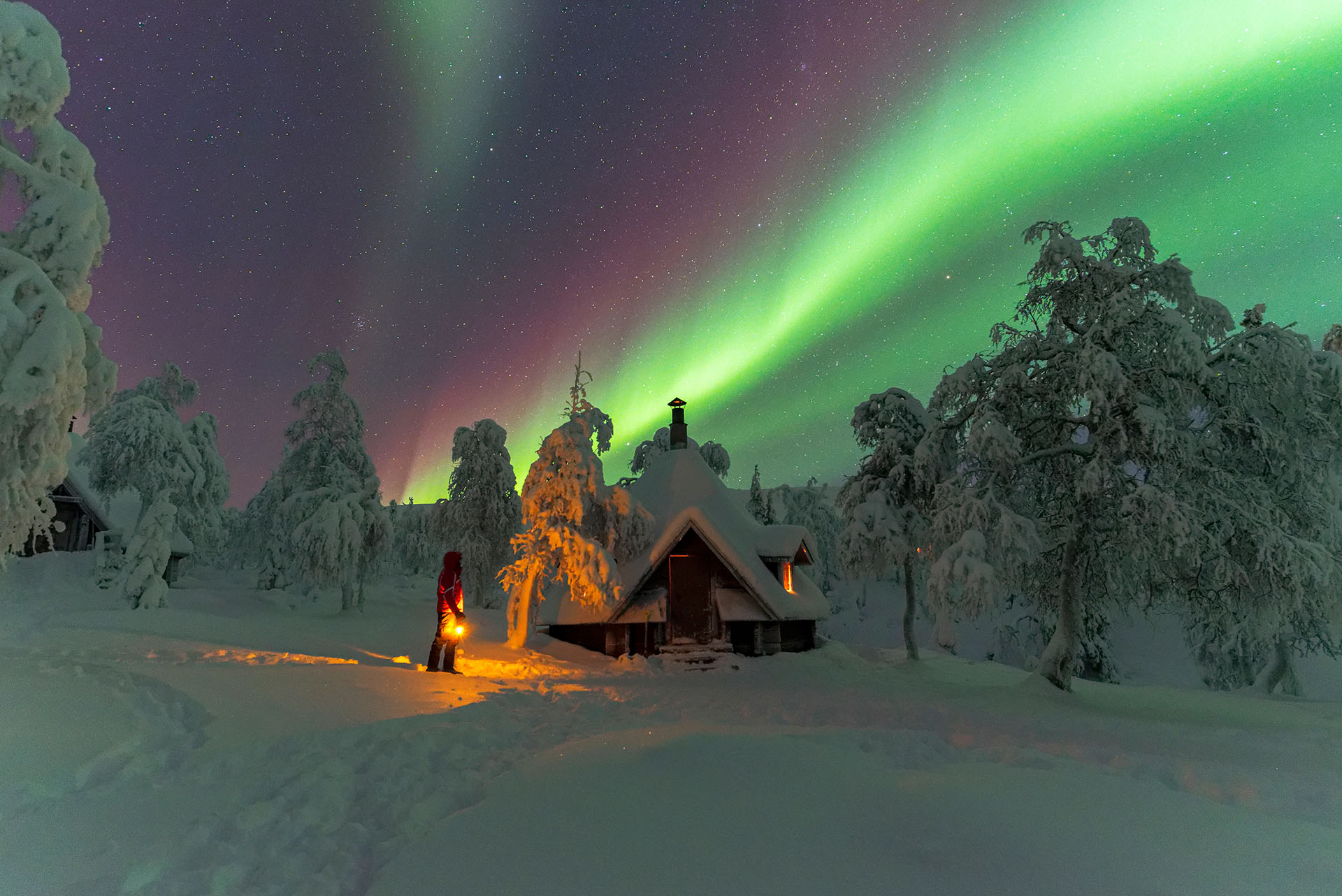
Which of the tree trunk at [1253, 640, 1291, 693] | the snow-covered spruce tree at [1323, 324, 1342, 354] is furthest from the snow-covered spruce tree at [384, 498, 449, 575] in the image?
the snow-covered spruce tree at [1323, 324, 1342, 354]

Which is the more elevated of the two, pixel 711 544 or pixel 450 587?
pixel 711 544

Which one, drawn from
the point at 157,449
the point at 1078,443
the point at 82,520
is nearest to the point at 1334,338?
the point at 1078,443

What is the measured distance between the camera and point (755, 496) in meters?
41.9

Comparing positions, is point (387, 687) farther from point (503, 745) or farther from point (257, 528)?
point (257, 528)

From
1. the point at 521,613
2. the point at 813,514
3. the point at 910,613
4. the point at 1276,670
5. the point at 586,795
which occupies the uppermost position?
the point at 813,514

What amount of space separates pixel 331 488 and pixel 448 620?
20.0 m

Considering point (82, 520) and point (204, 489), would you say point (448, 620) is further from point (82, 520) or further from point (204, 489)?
point (82, 520)

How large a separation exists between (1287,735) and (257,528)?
45840 mm

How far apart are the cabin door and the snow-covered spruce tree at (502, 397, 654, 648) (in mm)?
1508

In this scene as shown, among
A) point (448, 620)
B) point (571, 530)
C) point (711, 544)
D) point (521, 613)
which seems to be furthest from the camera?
point (711, 544)

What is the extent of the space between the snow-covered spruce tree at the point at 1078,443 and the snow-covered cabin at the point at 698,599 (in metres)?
6.61

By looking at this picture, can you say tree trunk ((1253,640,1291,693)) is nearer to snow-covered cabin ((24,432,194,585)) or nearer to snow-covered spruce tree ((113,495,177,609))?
snow-covered spruce tree ((113,495,177,609))

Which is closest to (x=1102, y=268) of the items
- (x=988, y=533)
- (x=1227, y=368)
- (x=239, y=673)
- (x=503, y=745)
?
(x=1227, y=368)

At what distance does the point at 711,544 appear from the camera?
20.2 m
